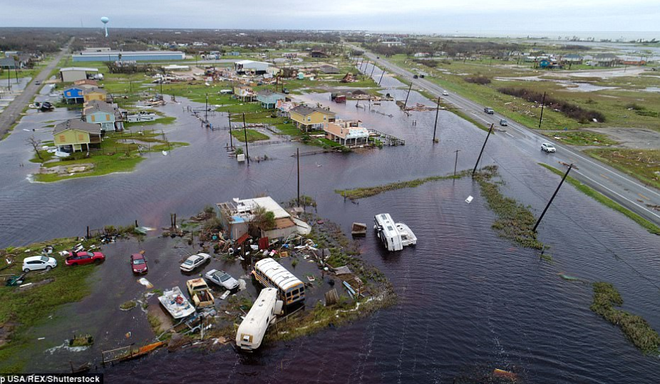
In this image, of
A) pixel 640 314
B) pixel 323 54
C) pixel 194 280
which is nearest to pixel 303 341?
pixel 194 280

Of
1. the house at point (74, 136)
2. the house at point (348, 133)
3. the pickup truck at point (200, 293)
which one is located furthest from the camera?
the house at point (348, 133)

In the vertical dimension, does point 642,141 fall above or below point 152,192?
above

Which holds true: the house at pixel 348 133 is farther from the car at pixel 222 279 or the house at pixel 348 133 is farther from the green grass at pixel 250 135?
the car at pixel 222 279

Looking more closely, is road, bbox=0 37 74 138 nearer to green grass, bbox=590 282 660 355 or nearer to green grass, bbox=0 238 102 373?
green grass, bbox=0 238 102 373

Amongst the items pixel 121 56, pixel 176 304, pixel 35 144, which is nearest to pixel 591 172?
pixel 176 304

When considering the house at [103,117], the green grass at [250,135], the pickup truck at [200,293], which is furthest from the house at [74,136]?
the pickup truck at [200,293]

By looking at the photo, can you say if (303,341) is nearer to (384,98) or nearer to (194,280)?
(194,280)

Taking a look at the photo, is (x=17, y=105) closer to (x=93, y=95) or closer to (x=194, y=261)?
(x=93, y=95)
